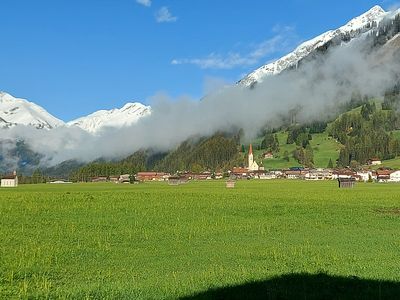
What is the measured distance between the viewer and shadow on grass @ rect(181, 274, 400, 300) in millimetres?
16453

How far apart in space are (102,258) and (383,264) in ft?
43.1

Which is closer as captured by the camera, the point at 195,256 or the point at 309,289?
the point at 309,289

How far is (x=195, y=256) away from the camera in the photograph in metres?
24.9

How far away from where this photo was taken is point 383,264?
73.9ft

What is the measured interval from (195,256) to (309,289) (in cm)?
824

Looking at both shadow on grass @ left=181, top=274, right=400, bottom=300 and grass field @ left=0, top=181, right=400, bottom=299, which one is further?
grass field @ left=0, top=181, right=400, bottom=299

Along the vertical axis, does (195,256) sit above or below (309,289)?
above

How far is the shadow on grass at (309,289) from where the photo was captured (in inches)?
648

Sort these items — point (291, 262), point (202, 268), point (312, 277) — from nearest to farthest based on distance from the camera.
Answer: point (312, 277) → point (202, 268) → point (291, 262)

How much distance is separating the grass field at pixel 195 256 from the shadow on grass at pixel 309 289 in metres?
0.04

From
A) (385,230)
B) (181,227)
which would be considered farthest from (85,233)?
(385,230)

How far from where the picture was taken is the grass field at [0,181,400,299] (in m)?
17.4

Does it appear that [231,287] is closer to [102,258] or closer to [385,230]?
[102,258]

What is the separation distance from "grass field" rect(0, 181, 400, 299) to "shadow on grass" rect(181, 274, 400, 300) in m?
0.04
